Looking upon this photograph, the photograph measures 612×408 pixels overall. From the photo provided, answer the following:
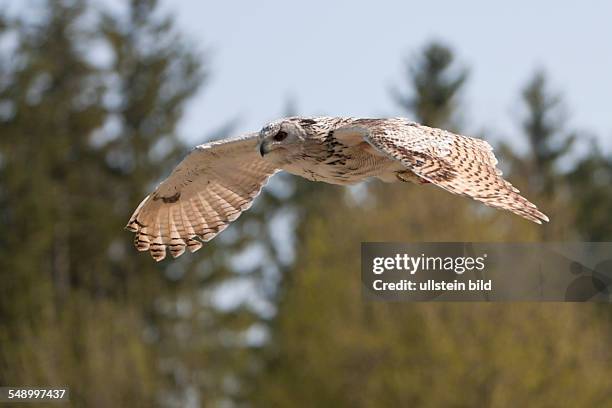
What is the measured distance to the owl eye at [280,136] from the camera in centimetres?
1138

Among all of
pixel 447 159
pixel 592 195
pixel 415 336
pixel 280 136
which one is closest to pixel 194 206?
pixel 280 136

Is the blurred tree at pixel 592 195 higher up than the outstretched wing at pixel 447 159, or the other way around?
the blurred tree at pixel 592 195

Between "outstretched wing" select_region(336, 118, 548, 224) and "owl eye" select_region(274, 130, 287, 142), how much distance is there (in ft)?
2.13

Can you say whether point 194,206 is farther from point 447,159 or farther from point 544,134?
point 544,134

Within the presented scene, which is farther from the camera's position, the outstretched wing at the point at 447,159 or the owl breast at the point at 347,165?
the owl breast at the point at 347,165

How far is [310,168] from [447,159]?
129cm

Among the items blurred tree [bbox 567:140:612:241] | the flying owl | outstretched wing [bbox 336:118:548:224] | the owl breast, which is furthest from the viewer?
blurred tree [bbox 567:140:612:241]

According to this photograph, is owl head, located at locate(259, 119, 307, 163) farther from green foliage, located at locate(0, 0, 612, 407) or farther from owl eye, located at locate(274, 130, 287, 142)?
green foliage, located at locate(0, 0, 612, 407)

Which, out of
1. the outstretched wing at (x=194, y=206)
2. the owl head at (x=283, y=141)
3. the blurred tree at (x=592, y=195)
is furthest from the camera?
the blurred tree at (x=592, y=195)

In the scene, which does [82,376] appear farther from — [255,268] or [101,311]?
[255,268]

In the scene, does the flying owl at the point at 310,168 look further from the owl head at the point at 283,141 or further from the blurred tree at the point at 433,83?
the blurred tree at the point at 433,83

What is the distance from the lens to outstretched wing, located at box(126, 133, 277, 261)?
508 inches

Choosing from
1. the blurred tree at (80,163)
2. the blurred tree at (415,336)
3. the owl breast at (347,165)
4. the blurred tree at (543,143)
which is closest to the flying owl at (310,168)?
the owl breast at (347,165)

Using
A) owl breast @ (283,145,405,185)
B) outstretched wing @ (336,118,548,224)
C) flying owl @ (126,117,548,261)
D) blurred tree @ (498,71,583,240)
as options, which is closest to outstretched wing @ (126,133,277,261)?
flying owl @ (126,117,548,261)
